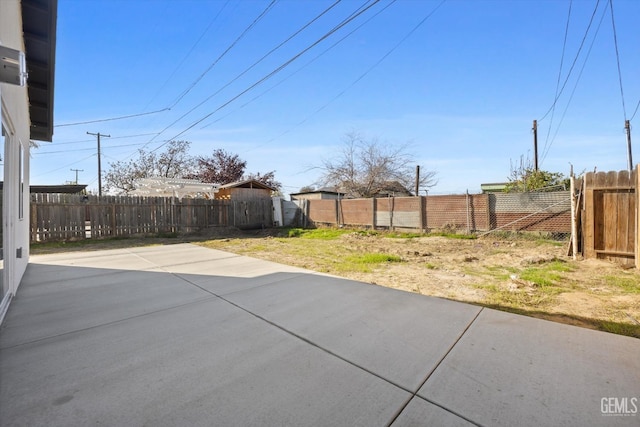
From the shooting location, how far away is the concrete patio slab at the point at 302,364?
152 cm

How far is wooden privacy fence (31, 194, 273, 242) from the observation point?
29.9ft

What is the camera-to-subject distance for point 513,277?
4.28m

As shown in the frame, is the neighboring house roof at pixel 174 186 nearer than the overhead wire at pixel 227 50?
No

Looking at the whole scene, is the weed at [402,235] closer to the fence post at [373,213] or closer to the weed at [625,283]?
the fence post at [373,213]

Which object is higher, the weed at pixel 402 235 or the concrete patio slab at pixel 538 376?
the weed at pixel 402 235

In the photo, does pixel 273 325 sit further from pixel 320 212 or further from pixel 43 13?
pixel 320 212

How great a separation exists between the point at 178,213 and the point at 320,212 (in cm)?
658

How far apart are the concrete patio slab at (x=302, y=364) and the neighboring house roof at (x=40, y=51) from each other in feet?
13.2

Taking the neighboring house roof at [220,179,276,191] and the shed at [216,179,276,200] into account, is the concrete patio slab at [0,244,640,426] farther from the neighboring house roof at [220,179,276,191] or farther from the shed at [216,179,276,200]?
the neighboring house roof at [220,179,276,191]

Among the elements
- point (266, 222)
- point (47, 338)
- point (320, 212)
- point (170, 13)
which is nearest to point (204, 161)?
point (266, 222)

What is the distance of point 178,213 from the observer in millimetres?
12281

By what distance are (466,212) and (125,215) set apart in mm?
12532

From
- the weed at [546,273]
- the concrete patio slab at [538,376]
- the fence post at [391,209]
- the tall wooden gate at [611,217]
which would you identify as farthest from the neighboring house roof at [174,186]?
the tall wooden gate at [611,217]

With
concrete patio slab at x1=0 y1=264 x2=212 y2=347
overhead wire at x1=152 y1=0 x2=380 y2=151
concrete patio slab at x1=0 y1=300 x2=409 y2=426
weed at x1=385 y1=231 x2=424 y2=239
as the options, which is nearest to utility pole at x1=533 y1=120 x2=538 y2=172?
weed at x1=385 y1=231 x2=424 y2=239
